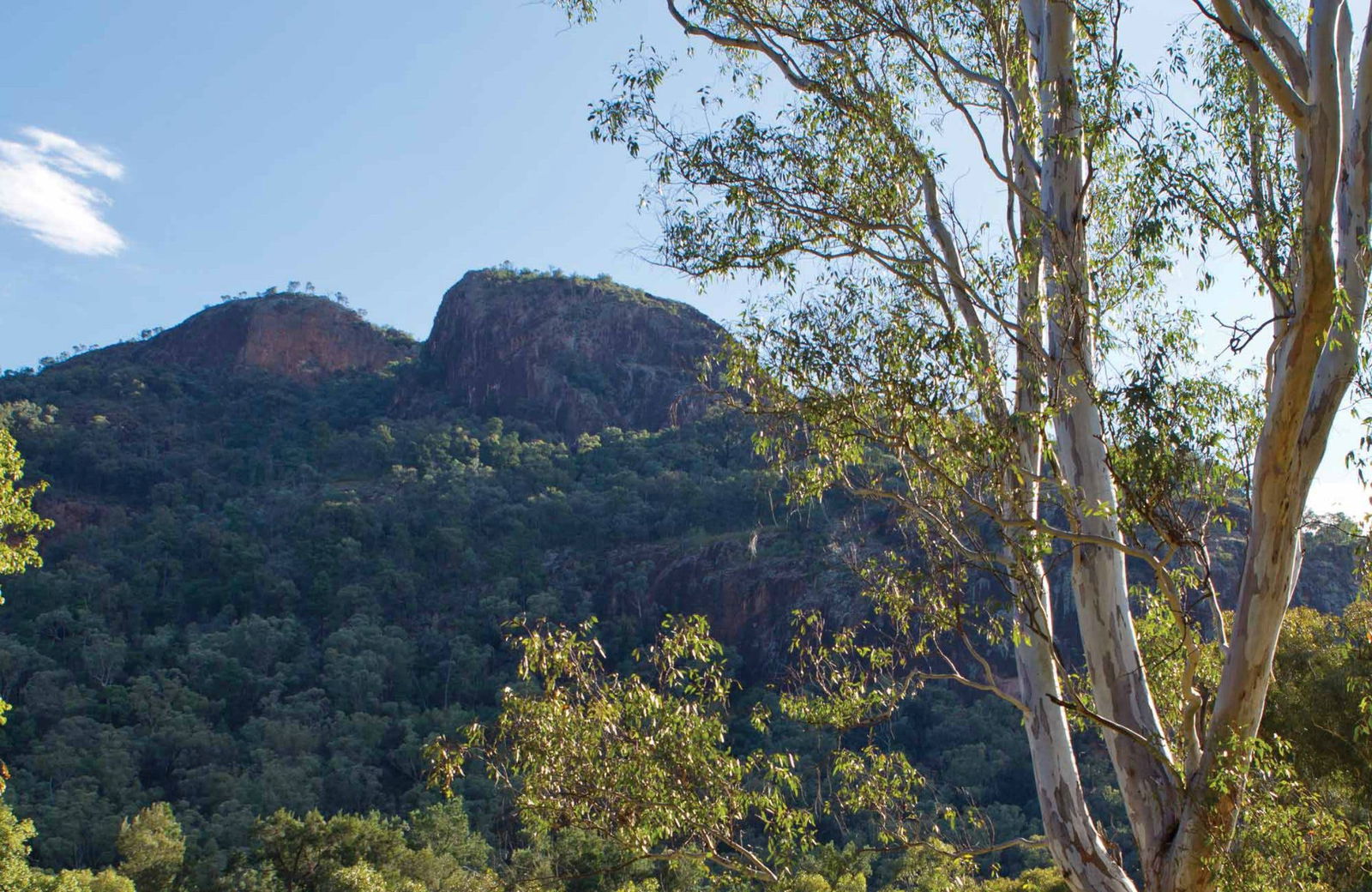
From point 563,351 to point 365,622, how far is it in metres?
24.6

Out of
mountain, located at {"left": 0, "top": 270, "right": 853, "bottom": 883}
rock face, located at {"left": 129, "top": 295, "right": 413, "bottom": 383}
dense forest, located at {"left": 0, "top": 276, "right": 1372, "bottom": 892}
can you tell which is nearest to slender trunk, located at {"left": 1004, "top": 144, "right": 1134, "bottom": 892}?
dense forest, located at {"left": 0, "top": 276, "right": 1372, "bottom": 892}

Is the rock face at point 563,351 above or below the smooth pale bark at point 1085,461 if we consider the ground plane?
above

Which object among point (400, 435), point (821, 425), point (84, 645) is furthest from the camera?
point (400, 435)

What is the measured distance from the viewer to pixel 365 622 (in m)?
35.1

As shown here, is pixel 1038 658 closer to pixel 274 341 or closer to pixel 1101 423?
pixel 1101 423

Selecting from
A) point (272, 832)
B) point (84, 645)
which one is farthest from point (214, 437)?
point (272, 832)

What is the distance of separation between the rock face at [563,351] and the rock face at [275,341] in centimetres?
678

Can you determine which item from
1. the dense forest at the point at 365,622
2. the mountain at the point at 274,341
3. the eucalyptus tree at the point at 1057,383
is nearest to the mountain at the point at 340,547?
the dense forest at the point at 365,622

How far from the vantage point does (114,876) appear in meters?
16.3

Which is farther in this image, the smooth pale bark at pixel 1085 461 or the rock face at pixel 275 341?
the rock face at pixel 275 341

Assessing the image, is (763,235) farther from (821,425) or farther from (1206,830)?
(1206,830)

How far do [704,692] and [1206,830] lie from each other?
109 inches

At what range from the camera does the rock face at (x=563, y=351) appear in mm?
54812

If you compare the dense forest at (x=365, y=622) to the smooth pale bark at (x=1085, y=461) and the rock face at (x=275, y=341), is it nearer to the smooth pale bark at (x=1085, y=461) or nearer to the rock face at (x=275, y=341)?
the smooth pale bark at (x=1085, y=461)
